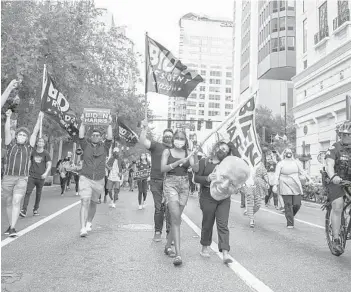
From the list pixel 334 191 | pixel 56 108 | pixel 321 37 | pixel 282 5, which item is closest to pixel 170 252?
pixel 334 191

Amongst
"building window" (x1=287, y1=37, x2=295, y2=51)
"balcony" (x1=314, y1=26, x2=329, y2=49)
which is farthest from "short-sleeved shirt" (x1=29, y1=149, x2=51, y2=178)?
"building window" (x1=287, y1=37, x2=295, y2=51)

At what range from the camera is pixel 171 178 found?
613 centimetres

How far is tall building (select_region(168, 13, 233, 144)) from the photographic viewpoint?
16575cm

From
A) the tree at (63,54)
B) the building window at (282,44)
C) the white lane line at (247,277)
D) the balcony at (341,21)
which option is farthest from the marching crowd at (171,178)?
the building window at (282,44)

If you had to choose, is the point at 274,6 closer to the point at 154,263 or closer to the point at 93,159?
the point at 93,159

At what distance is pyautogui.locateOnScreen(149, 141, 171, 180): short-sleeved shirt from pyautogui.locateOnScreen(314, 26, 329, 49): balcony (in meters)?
30.5

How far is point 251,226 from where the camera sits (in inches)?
376

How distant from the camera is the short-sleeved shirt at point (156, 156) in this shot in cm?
745

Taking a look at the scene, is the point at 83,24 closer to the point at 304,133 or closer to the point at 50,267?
the point at 50,267

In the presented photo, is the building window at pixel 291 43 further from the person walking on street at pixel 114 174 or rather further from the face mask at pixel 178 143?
the face mask at pixel 178 143

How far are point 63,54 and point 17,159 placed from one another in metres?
11.5

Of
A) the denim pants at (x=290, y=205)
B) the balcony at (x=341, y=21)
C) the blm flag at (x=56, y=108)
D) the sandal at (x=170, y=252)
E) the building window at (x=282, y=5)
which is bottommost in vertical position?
the sandal at (x=170, y=252)

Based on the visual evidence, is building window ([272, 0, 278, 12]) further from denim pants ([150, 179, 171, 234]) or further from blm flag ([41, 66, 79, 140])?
denim pants ([150, 179, 171, 234])

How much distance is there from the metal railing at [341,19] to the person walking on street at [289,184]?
2439cm
